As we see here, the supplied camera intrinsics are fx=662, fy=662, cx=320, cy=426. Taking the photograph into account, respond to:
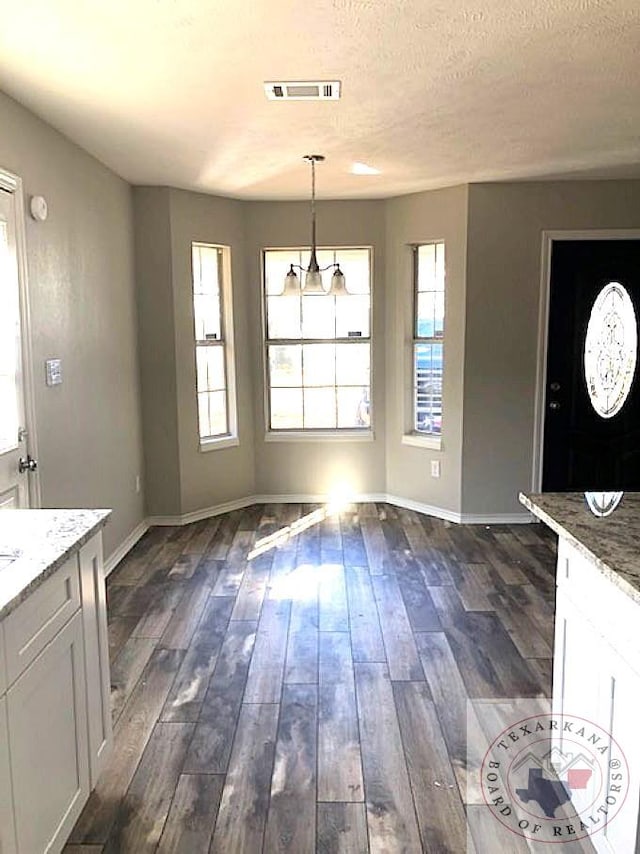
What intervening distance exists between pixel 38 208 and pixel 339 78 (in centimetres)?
149

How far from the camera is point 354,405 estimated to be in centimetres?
566

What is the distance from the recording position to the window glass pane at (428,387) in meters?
5.21

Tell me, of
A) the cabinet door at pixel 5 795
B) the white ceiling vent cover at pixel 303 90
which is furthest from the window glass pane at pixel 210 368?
the cabinet door at pixel 5 795

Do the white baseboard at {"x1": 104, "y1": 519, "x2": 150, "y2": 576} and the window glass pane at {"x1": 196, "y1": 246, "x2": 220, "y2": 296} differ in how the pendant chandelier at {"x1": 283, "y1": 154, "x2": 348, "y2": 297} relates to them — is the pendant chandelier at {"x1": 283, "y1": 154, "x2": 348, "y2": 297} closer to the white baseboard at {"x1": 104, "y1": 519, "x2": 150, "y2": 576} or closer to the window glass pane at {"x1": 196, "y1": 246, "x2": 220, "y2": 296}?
the window glass pane at {"x1": 196, "y1": 246, "x2": 220, "y2": 296}

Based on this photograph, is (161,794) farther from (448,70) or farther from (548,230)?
(548,230)

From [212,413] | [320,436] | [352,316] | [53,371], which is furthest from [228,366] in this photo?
[53,371]

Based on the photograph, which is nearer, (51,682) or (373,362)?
(51,682)

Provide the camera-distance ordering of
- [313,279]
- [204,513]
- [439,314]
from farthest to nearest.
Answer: [204,513] < [439,314] < [313,279]

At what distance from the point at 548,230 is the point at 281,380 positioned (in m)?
2.39

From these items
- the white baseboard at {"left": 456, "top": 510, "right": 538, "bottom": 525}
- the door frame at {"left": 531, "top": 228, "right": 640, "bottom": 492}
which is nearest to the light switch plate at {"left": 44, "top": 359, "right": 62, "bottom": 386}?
the white baseboard at {"left": 456, "top": 510, "right": 538, "bottom": 525}

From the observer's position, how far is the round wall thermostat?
3025 mm

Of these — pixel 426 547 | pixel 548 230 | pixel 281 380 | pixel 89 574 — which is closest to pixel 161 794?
pixel 89 574

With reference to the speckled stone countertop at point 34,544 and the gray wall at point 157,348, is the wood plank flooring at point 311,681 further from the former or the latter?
the speckled stone countertop at point 34,544

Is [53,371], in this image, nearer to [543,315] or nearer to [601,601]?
[601,601]
